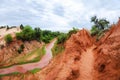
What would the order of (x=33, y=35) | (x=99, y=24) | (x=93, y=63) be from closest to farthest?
(x=93, y=63) < (x=99, y=24) < (x=33, y=35)

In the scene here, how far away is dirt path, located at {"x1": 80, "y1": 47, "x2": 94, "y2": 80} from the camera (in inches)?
1136

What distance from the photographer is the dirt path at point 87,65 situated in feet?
94.7

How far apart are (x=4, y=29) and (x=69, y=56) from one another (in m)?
96.3

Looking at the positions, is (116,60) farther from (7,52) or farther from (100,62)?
(7,52)

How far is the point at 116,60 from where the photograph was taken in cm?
2527

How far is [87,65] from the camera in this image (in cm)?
3120

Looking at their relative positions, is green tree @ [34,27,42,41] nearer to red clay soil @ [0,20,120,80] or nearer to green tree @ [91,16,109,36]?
green tree @ [91,16,109,36]

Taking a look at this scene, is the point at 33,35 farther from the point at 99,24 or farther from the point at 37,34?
the point at 99,24

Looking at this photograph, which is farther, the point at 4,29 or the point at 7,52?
the point at 4,29

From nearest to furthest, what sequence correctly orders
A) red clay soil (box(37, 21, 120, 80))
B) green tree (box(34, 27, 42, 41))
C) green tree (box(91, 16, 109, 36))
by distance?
red clay soil (box(37, 21, 120, 80)), green tree (box(91, 16, 109, 36)), green tree (box(34, 27, 42, 41))

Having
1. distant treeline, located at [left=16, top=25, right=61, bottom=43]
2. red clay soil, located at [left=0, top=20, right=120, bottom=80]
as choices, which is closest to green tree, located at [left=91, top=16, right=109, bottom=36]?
distant treeline, located at [left=16, top=25, right=61, bottom=43]

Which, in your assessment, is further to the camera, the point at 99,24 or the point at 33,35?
the point at 33,35

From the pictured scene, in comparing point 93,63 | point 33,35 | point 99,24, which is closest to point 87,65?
point 93,63

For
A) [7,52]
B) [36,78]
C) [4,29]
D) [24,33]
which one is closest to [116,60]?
[36,78]
